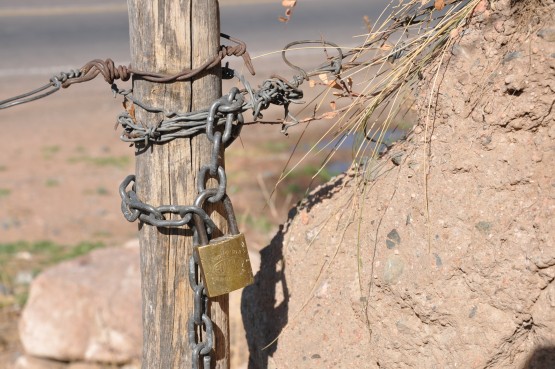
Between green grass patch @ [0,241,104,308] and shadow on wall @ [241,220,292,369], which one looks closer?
shadow on wall @ [241,220,292,369]

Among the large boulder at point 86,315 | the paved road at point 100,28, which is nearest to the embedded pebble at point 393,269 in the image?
the large boulder at point 86,315

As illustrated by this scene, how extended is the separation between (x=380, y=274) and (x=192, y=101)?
88 cm

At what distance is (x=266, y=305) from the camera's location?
9.75 feet

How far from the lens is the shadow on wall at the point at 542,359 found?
2326mm

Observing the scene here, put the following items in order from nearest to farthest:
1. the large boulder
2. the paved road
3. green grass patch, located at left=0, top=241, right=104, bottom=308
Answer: the large boulder
green grass patch, located at left=0, top=241, right=104, bottom=308
the paved road

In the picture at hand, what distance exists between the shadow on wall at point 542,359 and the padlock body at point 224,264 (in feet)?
3.06

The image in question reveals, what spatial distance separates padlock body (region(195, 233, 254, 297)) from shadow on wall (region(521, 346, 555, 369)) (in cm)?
93

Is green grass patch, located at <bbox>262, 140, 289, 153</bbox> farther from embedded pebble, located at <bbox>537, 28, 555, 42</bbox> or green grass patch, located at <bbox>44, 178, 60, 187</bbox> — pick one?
embedded pebble, located at <bbox>537, 28, 555, 42</bbox>

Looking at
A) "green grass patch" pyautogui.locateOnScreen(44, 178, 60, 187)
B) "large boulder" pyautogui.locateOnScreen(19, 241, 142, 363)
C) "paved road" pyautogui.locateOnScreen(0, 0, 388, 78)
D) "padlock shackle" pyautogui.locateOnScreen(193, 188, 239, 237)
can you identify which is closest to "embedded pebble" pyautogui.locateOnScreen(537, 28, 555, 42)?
"padlock shackle" pyautogui.locateOnScreen(193, 188, 239, 237)

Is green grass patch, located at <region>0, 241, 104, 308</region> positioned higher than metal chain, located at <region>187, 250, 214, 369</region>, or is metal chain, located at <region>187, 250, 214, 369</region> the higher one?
green grass patch, located at <region>0, 241, 104, 308</region>

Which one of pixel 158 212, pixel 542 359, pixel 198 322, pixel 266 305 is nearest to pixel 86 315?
pixel 266 305

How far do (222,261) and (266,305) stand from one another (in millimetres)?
762

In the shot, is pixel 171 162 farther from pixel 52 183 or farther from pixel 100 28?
pixel 100 28

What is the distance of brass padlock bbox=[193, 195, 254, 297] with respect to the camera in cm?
224
